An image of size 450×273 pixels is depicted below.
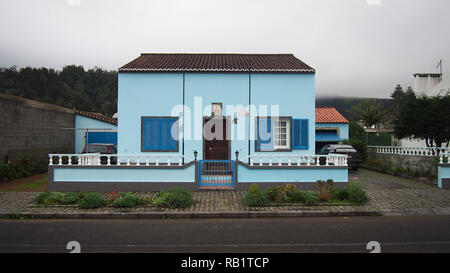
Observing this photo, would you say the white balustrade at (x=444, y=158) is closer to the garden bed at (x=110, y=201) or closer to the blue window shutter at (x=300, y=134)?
the blue window shutter at (x=300, y=134)

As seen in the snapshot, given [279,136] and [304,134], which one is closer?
[304,134]

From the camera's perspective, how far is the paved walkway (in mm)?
7168

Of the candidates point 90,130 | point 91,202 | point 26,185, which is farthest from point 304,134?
point 90,130

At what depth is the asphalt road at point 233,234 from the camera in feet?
16.2

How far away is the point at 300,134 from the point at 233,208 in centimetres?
558

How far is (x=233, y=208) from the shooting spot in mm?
7609

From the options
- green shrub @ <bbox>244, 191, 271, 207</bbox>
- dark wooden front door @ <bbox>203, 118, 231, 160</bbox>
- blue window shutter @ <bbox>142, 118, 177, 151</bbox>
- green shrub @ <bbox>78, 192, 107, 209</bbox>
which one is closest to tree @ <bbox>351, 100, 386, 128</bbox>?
dark wooden front door @ <bbox>203, 118, 231, 160</bbox>

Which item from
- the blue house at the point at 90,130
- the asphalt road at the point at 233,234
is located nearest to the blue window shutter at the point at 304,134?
the asphalt road at the point at 233,234

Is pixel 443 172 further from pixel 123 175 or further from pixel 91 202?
pixel 91 202

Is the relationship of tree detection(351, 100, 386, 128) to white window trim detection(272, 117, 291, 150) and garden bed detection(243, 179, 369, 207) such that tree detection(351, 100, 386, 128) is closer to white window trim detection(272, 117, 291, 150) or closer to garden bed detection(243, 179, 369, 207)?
white window trim detection(272, 117, 291, 150)

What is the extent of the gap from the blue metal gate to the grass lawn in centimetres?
613

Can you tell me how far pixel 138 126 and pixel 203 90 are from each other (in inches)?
130

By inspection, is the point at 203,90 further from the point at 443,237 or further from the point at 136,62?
the point at 443,237

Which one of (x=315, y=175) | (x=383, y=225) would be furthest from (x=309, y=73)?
(x=383, y=225)
